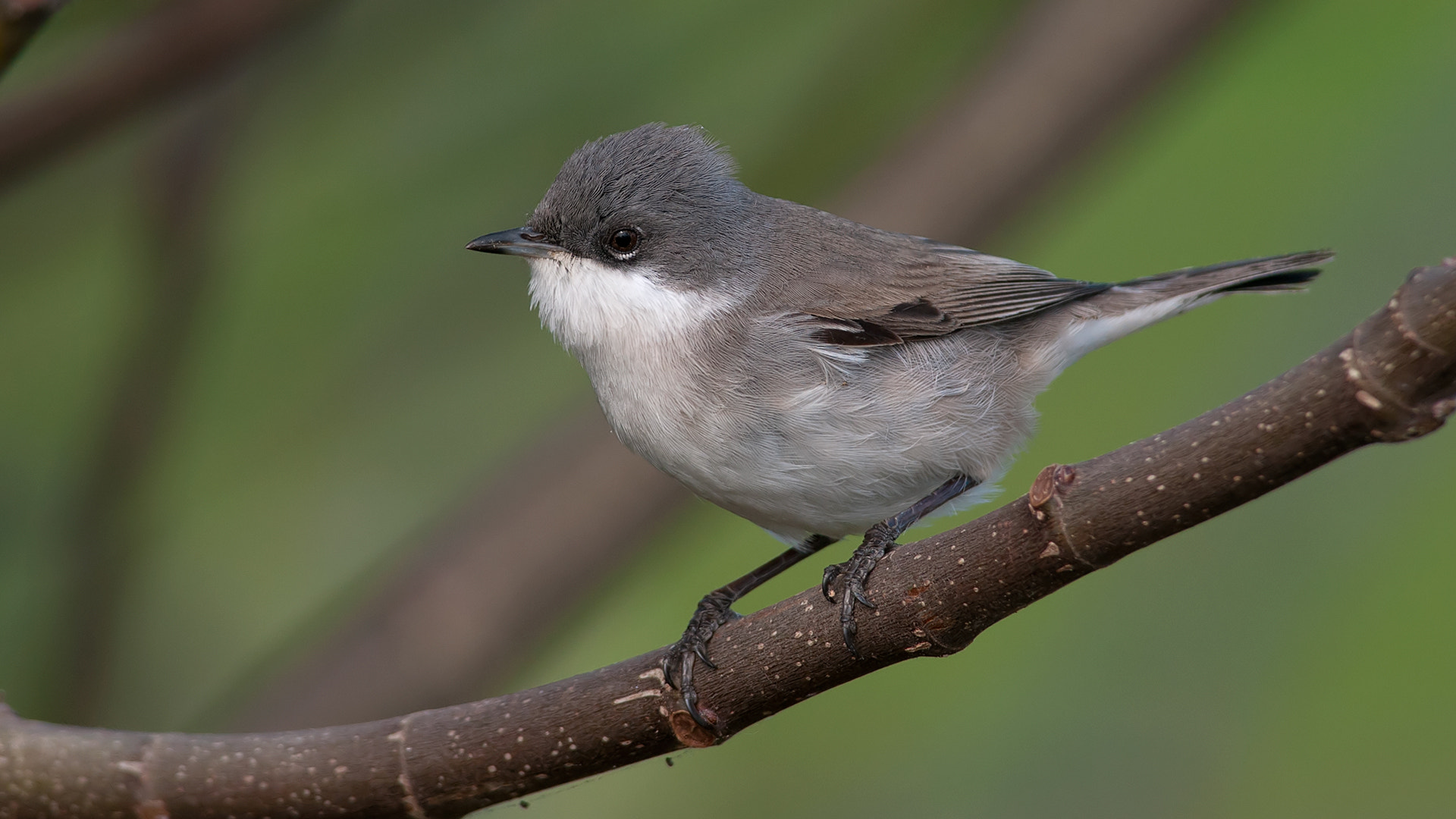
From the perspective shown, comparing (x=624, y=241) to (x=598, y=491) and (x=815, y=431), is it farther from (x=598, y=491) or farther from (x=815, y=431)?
(x=598, y=491)

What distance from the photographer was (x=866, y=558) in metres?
2.95

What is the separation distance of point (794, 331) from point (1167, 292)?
1.24 metres

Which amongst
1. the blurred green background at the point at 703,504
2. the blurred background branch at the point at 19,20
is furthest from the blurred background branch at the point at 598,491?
the blurred background branch at the point at 19,20

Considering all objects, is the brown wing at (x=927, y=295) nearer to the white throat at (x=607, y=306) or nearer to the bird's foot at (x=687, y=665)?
the white throat at (x=607, y=306)

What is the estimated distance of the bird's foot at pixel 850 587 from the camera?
7.99 feet

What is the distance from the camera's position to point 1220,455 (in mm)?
1938

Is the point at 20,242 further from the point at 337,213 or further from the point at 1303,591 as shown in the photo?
the point at 1303,591

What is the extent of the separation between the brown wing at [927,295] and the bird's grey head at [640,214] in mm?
Answer: 352

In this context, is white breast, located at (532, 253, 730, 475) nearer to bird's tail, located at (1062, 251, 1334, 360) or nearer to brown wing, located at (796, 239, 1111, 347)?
brown wing, located at (796, 239, 1111, 347)

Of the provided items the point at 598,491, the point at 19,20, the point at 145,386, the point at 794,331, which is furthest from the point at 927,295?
the point at 19,20

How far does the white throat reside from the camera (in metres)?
3.63

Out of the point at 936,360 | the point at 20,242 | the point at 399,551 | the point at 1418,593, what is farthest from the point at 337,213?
the point at 1418,593

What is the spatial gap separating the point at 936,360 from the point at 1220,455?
6.09ft

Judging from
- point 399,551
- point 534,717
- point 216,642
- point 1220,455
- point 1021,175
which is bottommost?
point 534,717
